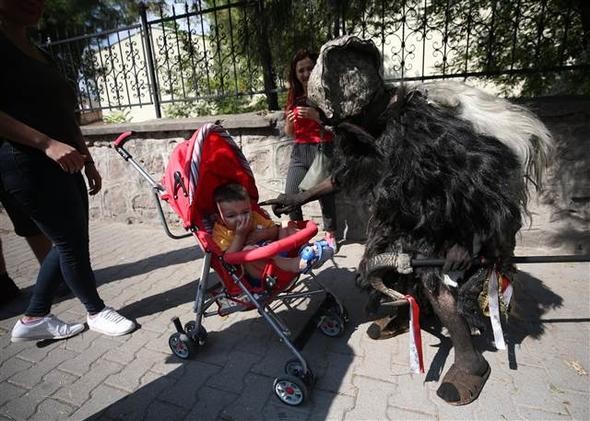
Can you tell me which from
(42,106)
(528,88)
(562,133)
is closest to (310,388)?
(42,106)

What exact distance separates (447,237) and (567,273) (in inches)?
79.9

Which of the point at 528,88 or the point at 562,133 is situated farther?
the point at 528,88

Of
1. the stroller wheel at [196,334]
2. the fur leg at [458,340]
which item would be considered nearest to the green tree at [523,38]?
the fur leg at [458,340]

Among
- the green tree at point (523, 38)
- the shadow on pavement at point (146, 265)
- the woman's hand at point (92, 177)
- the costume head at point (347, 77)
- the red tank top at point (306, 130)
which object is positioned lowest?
the shadow on pavement at point (146, 265)

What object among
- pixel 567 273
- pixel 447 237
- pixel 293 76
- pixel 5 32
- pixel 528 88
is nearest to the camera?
pixel 447 237

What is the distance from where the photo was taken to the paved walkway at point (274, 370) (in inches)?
76.4

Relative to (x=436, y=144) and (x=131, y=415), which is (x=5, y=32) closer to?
(x=131, y=415)

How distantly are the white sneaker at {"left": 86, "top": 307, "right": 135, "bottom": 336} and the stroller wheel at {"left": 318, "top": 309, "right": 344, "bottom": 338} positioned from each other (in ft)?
4.70

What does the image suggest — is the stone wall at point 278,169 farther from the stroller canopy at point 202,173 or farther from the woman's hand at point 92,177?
the woman's hand at point 92,177

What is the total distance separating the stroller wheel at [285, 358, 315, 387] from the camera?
1.97m

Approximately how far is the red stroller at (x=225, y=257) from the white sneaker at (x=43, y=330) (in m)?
0.95

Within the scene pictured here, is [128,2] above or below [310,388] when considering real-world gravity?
above

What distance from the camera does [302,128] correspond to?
11.7ft

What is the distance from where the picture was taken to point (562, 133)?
3186 mm
